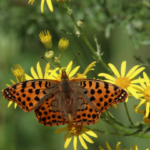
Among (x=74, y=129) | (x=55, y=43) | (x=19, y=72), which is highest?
(x=55, y=43)

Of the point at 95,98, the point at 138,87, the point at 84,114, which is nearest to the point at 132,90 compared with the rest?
the point at 138,87

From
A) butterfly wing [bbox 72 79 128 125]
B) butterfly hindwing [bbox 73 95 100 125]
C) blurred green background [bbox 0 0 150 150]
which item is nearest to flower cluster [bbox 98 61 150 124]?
butterfly wing [bbox 72 79 128 125]

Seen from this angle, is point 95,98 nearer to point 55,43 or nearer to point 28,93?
point 28,93

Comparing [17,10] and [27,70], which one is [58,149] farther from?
[17,10]

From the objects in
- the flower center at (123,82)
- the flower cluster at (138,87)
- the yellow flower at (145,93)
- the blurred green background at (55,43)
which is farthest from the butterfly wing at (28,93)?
the blurred green background at (55,43)

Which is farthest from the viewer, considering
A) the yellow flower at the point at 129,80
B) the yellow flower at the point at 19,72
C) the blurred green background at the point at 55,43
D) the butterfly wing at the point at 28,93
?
the blurred green background at the point at 55,43

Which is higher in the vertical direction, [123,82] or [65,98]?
[123,82]

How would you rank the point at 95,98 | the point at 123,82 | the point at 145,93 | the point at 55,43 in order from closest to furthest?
the point at 95,98 < the point at 145,93 < the point at 123,82 < the point at 55,43

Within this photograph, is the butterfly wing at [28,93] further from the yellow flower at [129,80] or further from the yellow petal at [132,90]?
the yellow petal at [132,90]
